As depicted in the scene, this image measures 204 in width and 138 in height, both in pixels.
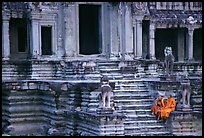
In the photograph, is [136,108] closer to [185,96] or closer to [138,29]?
[185,96]

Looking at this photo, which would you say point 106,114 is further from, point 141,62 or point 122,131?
A: point 141,62

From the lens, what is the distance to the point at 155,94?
16812mm

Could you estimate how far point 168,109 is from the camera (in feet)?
52.5

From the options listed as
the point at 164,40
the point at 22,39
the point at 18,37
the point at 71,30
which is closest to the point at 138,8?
the point at 71,30

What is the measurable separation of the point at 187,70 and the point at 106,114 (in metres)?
7.19

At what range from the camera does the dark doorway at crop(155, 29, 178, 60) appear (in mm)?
24594

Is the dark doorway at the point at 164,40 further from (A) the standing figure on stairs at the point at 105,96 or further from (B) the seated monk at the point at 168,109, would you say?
(A) the standing figure on stairs at the point at 105,96

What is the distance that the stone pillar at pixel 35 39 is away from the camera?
19.2 m

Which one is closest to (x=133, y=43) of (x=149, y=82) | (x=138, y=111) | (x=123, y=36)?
(x=123, y=36)

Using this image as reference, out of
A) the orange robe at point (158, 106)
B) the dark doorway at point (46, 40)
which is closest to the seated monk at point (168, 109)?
the orange robe at point (158, 106)

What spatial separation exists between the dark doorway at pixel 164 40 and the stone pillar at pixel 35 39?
7541mm

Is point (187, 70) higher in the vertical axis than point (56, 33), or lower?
lower

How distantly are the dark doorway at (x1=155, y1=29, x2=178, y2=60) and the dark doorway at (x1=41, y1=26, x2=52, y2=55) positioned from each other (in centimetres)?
656

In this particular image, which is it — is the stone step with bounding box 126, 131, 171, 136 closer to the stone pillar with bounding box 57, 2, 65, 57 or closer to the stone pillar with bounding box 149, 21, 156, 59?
the stone pillar with bounding box 57, 2, 65, 57
